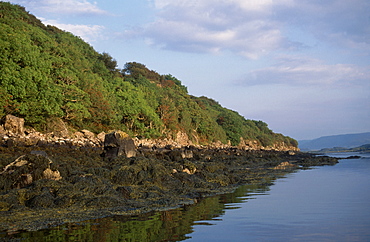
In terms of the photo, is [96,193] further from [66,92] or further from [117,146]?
[66,92]

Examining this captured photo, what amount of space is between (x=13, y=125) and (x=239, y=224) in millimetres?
26289

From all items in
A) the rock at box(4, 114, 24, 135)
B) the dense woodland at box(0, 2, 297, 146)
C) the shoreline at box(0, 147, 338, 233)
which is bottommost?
the shoreline at box(0, 147, 338, 233)

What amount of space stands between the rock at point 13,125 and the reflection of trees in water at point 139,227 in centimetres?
2373

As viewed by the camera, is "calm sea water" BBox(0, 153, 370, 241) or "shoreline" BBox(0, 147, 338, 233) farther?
"shoreline" BBox(0, 147, 338, 233)

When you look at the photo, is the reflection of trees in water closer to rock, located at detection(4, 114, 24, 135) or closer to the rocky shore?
the rocky shore


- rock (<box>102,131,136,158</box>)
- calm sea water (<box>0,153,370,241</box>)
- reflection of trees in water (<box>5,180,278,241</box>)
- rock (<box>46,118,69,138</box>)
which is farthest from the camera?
rock (<box>46,118,69,138</box>)

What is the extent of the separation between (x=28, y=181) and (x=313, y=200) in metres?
8.80

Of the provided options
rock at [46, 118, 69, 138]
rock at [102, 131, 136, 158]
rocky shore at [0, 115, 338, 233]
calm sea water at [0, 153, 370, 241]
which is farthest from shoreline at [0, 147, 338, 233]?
rock at [46, 118, 69, 138]

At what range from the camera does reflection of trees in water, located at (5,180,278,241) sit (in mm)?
6406

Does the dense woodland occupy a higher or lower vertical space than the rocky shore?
higher

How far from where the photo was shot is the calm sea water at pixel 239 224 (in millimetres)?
6535

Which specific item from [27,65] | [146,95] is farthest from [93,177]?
[146,95]

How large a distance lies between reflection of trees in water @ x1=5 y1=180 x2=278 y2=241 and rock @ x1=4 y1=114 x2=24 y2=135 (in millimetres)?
23732

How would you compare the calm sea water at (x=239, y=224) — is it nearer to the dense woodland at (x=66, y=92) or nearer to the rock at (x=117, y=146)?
the rock at (x=117, y=146)
